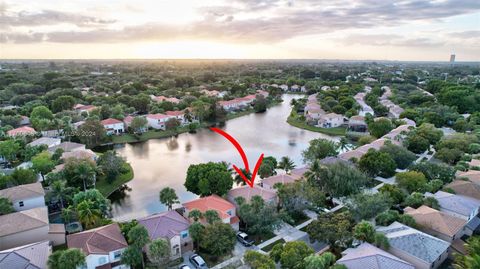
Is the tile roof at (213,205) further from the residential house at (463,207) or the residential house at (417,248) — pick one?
the residential house at (463,207)

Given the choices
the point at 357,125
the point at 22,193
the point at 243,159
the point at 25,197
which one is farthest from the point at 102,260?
the point at 357,125

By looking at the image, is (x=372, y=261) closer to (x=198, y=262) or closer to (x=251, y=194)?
(x=198, y=262)

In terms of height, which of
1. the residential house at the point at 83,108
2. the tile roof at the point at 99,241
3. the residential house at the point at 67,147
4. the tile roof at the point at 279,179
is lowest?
the tile roof at the point at 99,241

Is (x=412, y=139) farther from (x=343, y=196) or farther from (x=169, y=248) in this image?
(x=169, y=248)

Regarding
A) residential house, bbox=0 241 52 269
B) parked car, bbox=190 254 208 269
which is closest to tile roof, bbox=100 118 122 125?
residential house, bbox=0 241 52 269

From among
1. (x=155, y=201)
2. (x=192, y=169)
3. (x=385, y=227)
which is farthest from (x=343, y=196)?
(x=155, y=201)

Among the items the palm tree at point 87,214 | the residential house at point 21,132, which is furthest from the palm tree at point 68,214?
the residential house at point 21,132
